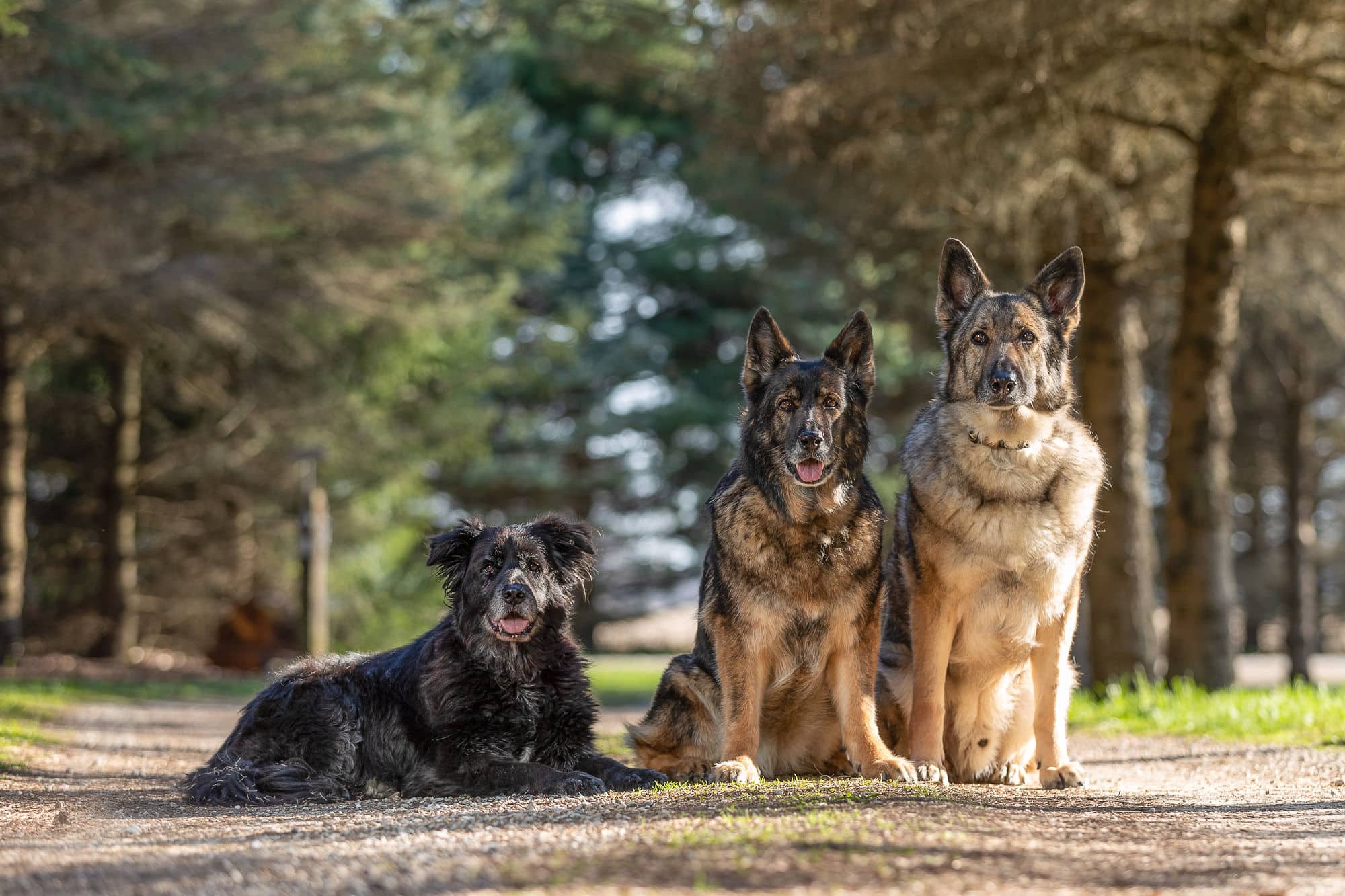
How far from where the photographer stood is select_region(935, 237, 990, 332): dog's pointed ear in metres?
7.40

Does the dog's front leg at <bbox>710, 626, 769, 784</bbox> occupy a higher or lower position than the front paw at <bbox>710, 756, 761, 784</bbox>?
higher

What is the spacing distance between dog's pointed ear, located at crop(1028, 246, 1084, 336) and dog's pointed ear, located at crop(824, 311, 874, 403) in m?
0.94

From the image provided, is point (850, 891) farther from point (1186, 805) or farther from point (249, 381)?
point (249, 381)

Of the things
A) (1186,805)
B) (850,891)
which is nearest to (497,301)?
(1186,805)

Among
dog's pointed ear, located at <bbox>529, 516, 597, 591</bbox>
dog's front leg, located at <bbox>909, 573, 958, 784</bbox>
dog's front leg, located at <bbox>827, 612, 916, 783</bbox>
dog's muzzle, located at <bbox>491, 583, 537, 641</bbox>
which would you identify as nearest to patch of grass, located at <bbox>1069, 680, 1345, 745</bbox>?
dog's front leg, located at <bbox>909, 573, 958, 784</bbox>

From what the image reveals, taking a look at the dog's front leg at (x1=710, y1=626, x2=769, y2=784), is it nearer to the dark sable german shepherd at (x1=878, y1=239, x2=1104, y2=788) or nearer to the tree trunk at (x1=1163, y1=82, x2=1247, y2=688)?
the dark sable german shepherd at (x1=878, y1=239, x2=1104, y2=788)

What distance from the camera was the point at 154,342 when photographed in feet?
73.2

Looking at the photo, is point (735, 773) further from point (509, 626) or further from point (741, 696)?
point (509, 626)

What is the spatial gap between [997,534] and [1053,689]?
896mm

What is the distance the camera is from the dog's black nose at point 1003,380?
686 centimetres

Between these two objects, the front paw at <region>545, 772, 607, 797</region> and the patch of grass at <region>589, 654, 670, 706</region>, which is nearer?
the front paw at <region>545, 772, 607, 797</region>

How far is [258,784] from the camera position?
7176 millimetres

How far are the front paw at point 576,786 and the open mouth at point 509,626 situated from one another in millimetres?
835

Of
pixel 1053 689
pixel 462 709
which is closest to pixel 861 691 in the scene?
pixel 1053 689
